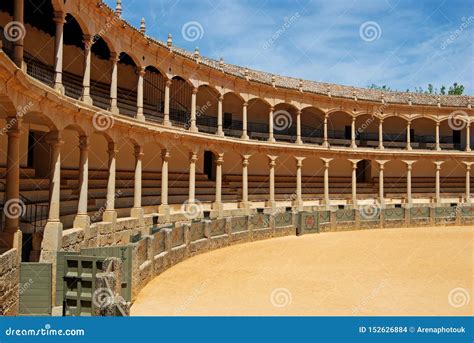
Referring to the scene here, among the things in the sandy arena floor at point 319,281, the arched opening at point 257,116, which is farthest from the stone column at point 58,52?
the arched opening at point 257,116

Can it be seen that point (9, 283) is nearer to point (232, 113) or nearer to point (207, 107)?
point (207, 107)

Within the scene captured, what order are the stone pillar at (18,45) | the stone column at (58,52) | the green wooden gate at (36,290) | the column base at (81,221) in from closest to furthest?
the green wooden gate at (36,290), the stone pillar at (18,45), the stone column at (58,52), the column base at (81,221)

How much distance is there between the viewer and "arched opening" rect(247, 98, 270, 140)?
114 ft

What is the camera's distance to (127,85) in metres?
26.0

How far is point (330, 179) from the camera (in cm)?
3750

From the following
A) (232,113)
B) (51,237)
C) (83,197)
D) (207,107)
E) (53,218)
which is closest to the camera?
(51,237)

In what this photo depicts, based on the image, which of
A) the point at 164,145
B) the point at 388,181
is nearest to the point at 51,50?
the point at 164,145

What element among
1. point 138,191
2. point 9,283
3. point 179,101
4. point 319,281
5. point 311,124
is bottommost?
point 319,281

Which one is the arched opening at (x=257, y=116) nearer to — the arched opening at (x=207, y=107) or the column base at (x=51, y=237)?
the arched opening at (x=207, y=107)

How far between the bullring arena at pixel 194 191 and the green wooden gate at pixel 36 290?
0.03 metres

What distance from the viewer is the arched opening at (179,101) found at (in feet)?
94.5

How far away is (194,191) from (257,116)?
39.0ft

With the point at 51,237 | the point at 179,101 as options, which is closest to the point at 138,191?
the point at 51,237

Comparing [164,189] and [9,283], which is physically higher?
[164,189]
